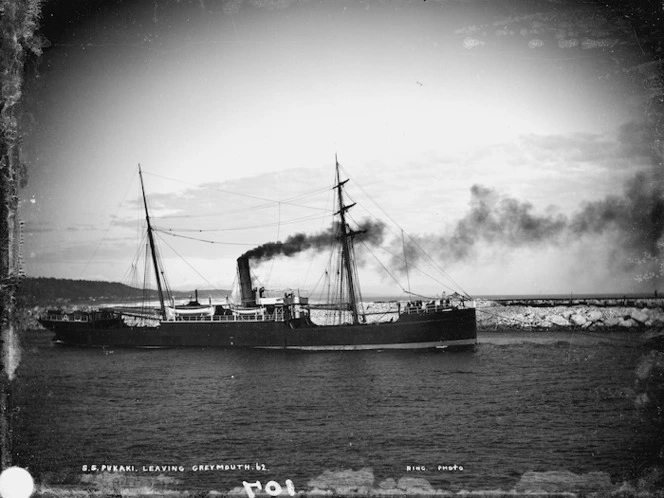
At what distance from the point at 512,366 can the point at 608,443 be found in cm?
1084

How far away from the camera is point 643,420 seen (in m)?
12.2

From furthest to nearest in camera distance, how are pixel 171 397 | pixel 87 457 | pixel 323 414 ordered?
1. pixel 171 397
2. pixel 323 414
3. pixel 87 457

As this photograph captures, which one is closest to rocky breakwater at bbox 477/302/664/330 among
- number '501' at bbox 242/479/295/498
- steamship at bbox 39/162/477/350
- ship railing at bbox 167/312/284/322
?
steamship at bbox 39/162/477/350

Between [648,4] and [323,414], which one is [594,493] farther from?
[648,4]

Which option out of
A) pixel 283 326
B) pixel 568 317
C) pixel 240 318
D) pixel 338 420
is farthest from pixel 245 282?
pixel 568 317

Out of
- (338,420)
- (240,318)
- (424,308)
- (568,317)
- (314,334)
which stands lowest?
(568,317)

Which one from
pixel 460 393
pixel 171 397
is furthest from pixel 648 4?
pixel 171 397

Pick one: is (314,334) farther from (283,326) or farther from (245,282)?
(245,282)

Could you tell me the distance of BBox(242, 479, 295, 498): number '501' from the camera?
7.81m

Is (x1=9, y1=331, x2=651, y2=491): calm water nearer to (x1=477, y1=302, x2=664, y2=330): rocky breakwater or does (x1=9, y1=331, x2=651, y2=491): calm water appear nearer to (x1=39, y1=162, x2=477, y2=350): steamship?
(x1=39, y1=162, x2=477, y2=350): steamship

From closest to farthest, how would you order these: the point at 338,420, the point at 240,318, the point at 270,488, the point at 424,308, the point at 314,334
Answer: the point at 270,488, the point at 338,420, the point at 424,308, the point at 314,334, the point at 240,318

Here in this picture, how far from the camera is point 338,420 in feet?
42.2

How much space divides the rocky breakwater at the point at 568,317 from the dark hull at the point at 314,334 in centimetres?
1213

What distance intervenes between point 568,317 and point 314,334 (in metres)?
23.1
